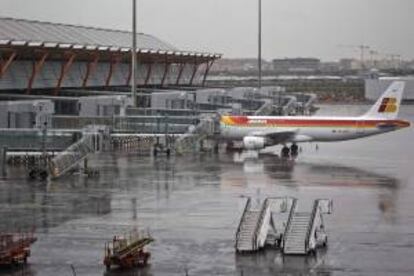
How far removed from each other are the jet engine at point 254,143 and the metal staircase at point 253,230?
34.7 meters

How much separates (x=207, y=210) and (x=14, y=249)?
12.1 m

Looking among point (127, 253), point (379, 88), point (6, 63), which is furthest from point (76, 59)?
point (379, 88)

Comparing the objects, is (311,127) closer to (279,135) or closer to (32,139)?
(279,135)

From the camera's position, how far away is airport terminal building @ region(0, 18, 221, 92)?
Result: 269 feet

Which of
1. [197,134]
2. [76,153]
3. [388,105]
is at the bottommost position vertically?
[76,153]

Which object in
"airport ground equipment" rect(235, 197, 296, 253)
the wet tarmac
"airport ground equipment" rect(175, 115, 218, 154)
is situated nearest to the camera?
the wet tarmac

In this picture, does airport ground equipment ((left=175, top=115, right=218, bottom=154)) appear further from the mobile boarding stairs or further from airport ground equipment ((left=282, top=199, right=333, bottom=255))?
airport ground equipment ((left=282, top=199, right=333, bottom=255))

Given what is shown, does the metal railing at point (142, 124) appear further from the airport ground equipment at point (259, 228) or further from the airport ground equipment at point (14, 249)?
the airport ground equipment at point (14, 249)

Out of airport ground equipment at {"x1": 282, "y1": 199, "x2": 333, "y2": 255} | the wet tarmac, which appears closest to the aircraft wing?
the wet tarmac

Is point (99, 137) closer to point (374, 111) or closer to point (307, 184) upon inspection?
point (307, 184)

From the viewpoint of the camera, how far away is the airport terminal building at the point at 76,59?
82.1 metres

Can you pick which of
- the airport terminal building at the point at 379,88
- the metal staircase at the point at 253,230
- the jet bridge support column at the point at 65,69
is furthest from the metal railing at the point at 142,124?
the airport terminal building at the point at 379,88

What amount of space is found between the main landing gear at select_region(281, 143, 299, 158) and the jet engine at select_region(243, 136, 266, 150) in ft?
5.48

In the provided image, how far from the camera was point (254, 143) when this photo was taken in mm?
66188
